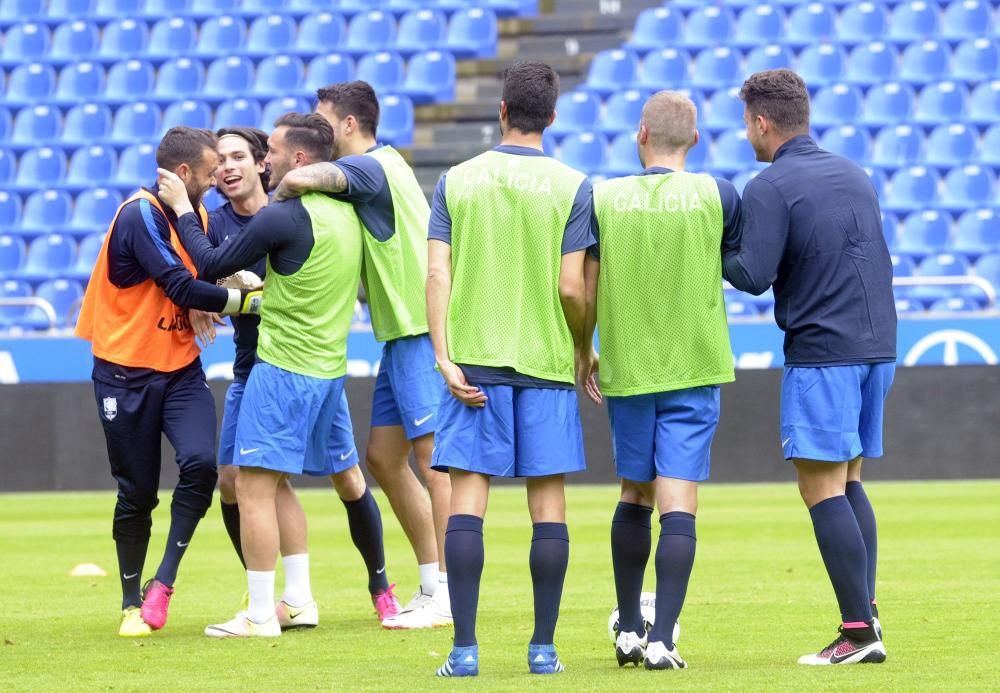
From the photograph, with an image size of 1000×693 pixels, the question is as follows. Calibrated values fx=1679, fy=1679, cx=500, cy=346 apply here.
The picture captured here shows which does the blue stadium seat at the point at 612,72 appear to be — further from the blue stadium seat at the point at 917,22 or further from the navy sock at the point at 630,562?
the navy sock at the point at 630,562

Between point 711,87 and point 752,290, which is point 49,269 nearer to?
point 711,87

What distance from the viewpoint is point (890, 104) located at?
19.1m

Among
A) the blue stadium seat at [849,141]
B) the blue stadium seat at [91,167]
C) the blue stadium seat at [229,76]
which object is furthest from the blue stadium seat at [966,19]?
the blue stadium seat at [91,167]

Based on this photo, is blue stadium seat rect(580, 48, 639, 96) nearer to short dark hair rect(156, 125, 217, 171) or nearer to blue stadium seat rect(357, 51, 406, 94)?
blue stadium seat rect(357, 51, 406, 94)

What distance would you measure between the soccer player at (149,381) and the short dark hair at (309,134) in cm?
52

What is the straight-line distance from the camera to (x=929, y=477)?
14820 millimetres

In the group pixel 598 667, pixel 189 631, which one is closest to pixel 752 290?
pixel 598 667

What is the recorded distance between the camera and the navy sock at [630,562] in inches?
227

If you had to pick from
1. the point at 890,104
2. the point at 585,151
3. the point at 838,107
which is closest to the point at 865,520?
the point at 585,151

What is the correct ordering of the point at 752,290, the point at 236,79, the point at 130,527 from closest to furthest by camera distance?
the point at 752,290 < the point at 130,527 < the point at 236,79

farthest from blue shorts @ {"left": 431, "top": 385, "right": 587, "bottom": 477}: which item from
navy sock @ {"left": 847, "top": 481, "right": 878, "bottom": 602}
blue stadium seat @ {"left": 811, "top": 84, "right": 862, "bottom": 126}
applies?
blue stadium seat @ {"left": 811, "top": 84, "right": 862, "bottom": 126}

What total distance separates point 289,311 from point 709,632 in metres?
2.08

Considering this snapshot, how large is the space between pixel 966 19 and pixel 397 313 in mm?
14695

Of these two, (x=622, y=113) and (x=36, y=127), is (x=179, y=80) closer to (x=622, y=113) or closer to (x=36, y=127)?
(x=36, y=127)
